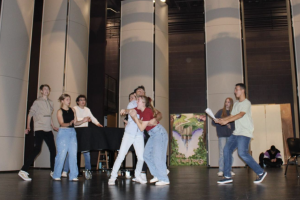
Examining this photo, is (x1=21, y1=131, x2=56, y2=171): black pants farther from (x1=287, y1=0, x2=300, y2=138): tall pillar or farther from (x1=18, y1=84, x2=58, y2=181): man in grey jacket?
(x1=287, y1=0, x2=300, y2=138): tall pillar

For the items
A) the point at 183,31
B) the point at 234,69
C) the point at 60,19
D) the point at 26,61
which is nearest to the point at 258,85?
the point at 183,31

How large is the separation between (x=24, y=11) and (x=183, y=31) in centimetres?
765

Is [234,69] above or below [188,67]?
below

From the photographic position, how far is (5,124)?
5.68 metres

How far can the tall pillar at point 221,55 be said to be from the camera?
7832mm

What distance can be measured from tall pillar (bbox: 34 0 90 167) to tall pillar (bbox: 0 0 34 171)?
43.8 inches

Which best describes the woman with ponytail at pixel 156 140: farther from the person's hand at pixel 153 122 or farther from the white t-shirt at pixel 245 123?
the white t-shirt at pixel 245 123

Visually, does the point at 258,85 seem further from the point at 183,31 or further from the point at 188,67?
the point at 183,31

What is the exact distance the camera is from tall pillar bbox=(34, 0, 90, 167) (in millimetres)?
7309

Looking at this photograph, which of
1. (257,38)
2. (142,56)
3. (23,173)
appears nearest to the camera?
(23,173)

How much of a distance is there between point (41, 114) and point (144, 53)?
417cm

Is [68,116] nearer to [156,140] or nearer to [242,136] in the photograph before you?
[156,140]

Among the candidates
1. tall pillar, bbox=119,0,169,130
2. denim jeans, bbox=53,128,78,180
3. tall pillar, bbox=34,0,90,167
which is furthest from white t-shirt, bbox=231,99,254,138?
tall pillar, bbox=34,0,90,167

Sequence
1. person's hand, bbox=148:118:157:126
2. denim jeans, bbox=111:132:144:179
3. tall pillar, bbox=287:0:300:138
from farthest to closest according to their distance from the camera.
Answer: tall pillar, bbox=287:0:300:138
denim jeans, bbox=111:132:144:179
person's hand, bbox=148:118:157:126
